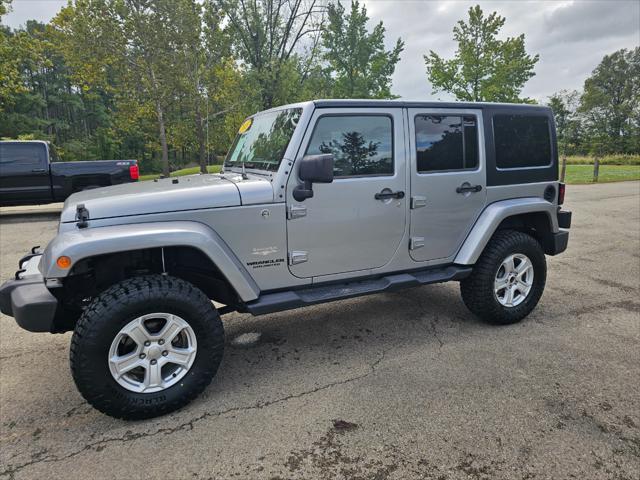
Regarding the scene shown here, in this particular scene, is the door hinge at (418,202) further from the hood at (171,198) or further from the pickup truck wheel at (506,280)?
the hood at (171,198)

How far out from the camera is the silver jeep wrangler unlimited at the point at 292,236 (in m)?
2.48

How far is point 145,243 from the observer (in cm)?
246

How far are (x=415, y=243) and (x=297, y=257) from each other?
1085 millimetres

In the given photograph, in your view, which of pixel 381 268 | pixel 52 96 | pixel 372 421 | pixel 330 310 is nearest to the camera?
pixel 372 421

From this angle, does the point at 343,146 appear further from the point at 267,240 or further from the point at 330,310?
the point at 330,310

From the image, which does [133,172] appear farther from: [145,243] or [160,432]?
[160,432]

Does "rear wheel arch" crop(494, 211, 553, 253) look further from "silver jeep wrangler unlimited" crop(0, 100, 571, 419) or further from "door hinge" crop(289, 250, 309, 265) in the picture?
"door hinge" crop(289, 250, 309, 265)

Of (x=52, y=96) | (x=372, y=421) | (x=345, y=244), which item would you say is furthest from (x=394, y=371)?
(x=52, y=96)

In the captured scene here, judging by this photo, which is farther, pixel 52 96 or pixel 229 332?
pixel 52 96

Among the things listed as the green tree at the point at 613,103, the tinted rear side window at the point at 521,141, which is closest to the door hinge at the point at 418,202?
the tinted rear side window at the point at 521,141

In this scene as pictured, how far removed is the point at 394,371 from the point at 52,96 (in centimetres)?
6189

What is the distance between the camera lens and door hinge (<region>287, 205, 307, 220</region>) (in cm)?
293

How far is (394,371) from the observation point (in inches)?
122

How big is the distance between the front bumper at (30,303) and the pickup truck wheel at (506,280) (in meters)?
3.20
